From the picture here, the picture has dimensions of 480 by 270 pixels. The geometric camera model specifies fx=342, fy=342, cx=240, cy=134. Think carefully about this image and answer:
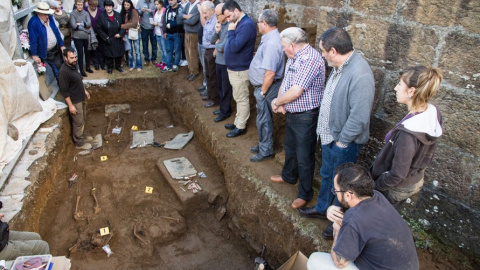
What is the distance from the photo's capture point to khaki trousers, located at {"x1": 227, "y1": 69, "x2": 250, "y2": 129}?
5.43 m

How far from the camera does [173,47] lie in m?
8.55

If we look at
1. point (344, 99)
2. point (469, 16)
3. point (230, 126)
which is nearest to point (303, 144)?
point (344, 99)

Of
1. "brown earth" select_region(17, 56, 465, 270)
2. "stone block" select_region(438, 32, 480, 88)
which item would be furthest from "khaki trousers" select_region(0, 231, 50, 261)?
"stone block" select_region(438, 32, 480, 88)

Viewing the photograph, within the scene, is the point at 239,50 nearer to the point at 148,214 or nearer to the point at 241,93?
the point at 241,93

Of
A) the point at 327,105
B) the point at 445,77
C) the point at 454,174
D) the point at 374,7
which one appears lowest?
the point at 454,174

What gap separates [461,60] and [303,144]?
1725 mm

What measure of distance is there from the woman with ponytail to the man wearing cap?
6717 mm

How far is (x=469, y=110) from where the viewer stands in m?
2.99

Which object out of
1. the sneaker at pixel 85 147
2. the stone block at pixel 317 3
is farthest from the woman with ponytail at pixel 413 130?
the sneaker at pixel 85 147

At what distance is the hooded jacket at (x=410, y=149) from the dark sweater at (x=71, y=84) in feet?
17.8

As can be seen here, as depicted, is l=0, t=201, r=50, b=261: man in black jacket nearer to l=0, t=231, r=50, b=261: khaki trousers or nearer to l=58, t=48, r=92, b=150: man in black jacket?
l=0, t=231, r=50, b=261: khaki trousers

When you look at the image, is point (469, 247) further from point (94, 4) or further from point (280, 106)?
point (94, 4)

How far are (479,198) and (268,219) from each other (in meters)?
2.32

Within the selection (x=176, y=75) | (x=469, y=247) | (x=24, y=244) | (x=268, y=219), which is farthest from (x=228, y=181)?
(x=176, y=75)
